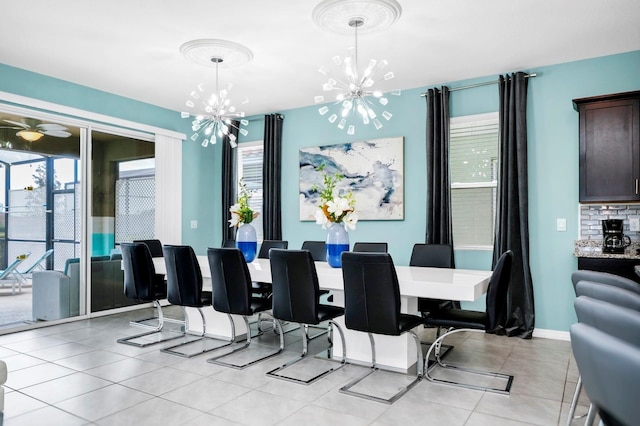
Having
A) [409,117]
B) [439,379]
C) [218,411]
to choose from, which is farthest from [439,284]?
[409,117]

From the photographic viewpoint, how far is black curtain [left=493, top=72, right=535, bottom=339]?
4.45 meters

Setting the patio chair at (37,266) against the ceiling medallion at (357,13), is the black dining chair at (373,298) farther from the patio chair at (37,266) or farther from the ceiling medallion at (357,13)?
the patio chair at (37,266)

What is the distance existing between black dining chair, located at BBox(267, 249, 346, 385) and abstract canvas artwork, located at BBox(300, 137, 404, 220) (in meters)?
1.90

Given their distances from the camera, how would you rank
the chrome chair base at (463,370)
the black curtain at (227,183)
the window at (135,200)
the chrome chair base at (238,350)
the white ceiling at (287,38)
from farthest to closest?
the black curtain at (227,183)
the window at (135,200)
the chrome chair base at (238,350)
the white ceiling at (287,38)
the chrome chair base at (463,370)

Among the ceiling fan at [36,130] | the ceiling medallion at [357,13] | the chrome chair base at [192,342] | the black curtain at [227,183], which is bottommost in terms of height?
the chrome chair base at [192,342]

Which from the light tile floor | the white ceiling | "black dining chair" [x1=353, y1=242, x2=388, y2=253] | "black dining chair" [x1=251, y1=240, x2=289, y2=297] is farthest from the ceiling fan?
"black dining chair" [x1=353, y1=242, x2=388, y2=253]

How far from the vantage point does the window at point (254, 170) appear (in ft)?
22.0

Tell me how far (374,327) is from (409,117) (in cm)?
313

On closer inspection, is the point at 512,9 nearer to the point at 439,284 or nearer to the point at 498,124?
the point at 498,124

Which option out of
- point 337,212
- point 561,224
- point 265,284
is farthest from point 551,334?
point 265,284

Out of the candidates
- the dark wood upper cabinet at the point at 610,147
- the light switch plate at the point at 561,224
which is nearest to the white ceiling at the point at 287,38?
the dark wood upper cabinet at the point at 610,147

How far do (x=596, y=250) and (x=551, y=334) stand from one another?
944mm

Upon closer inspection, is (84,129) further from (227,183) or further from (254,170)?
(254,170)

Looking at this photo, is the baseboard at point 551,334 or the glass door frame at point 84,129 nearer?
the baseboard at point 551,334
